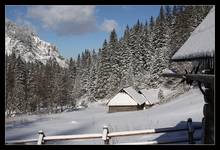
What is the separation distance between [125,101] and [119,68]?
2167cm

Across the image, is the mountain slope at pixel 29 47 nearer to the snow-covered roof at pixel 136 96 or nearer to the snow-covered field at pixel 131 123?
the snow-covered roof at pixel 136 96

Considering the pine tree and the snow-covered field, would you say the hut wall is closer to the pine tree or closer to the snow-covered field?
the snow-covered field

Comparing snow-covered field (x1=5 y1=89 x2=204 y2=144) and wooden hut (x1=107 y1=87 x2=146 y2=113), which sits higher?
wooden hut (x1=107 y1=87 x2=146 y2=113)

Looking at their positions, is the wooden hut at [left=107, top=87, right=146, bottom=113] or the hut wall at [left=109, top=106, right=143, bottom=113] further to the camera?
the hut wall at [left=109, top=106, right=143, bottom=113]

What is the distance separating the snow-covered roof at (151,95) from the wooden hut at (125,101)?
8.98 ft

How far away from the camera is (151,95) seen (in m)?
56.2

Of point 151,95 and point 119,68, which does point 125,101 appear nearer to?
point 151,95

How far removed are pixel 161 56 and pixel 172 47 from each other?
2.48 metres

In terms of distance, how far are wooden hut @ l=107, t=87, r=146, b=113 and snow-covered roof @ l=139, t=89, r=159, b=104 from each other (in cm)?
274

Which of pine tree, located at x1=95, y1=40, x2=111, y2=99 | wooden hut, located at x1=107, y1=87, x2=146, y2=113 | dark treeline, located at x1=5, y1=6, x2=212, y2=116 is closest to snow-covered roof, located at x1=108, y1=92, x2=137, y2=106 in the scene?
wooden hut, located at x1=107, y1=87, x2=146, y2=113

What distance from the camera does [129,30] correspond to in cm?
8500

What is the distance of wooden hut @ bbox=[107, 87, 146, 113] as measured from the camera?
51750mm

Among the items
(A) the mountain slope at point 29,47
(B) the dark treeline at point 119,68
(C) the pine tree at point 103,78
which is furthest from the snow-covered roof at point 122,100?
(A) the mountain slope at point 29,47
